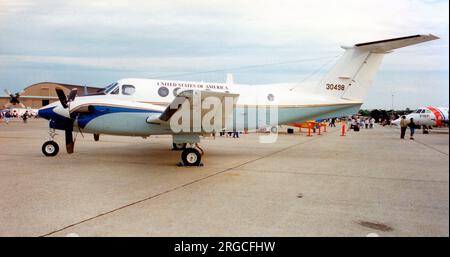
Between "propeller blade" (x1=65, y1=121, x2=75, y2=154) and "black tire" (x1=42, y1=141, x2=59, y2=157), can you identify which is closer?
"propeller blade" (x1=65, y1=121, x2=75, y2=154)

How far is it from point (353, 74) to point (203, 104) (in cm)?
667

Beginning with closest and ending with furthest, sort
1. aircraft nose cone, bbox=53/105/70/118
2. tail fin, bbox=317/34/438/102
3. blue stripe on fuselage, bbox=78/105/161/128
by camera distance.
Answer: blue stripe on fuselage, bbox=78/105/161/128, aircraft nose cone, bbox=53/105/70/118, tail fin, bbox=317/34/438/102

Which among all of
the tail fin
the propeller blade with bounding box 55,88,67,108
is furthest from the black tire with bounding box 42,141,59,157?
the tail fin

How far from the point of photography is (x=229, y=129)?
12.4 m

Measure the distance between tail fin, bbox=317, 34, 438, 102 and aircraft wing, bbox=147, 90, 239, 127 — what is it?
4.95 meters

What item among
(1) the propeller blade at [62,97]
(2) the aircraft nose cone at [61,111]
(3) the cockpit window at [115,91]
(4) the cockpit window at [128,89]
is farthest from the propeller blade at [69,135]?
(4) the cockpit window at [128,89]

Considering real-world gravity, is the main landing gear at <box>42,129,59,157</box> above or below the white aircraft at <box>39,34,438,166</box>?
below

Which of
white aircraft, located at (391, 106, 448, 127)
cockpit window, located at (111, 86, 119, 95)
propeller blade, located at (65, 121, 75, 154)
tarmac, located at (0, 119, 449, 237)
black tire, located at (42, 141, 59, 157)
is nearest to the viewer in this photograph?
tarmac, located at (0, 119, 449, 237)

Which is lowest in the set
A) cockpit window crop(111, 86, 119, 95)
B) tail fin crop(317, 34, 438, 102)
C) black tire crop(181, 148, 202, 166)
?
black tire crop(181, 148, 202, 166)

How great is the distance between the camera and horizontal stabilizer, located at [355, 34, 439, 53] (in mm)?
11391

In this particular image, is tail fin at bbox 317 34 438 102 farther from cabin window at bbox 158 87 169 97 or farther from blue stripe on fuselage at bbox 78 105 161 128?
blue stripe on fuselage at bbox 78 105 161 128

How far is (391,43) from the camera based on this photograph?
12531mm

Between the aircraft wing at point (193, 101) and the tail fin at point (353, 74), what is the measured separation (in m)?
4.95

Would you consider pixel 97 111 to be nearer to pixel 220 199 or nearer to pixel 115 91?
pixel 115 91
